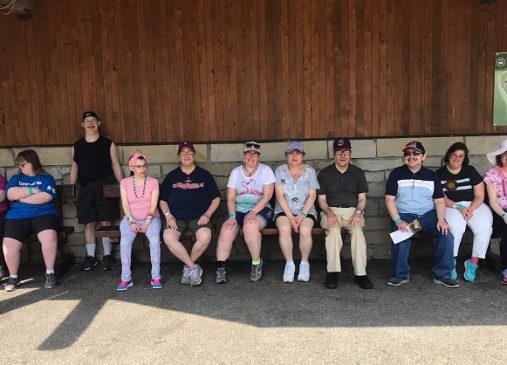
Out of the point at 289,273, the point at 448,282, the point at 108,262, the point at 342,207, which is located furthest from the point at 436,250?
the point at 108,262

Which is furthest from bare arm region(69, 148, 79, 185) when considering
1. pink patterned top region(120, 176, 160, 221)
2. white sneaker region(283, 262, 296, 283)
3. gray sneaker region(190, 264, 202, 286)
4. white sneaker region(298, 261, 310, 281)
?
white sneaker region(298, 261, 310, 281)

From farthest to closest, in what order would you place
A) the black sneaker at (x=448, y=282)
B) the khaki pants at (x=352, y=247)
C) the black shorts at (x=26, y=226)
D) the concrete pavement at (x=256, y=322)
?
1. the black shorts at (x=26, y=226)
2. the khaki pants at (x=352, y=247)
3. the black sneaker at (x=448, y=282)
4. the concrete pavement at (x=256, y=322)

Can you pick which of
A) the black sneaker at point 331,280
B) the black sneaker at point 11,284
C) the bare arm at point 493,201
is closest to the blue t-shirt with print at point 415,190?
the bare arm at point 493,201

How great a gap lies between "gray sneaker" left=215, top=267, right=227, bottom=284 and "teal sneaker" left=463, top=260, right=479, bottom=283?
210cm

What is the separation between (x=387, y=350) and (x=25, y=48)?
438cm

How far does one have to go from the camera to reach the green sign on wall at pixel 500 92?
4.65 m

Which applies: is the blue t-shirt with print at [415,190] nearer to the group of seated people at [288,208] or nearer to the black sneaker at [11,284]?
the group of seated people at [288,208]

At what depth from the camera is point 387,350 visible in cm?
293

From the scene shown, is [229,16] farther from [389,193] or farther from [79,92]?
[389,193]

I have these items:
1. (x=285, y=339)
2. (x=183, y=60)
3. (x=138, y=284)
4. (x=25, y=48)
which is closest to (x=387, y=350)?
(x=285, y=339)

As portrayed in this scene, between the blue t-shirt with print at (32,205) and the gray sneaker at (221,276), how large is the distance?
1.70 m

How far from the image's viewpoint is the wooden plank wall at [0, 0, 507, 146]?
464cm

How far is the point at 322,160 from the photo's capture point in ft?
15.7

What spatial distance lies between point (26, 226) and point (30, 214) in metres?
0.12
